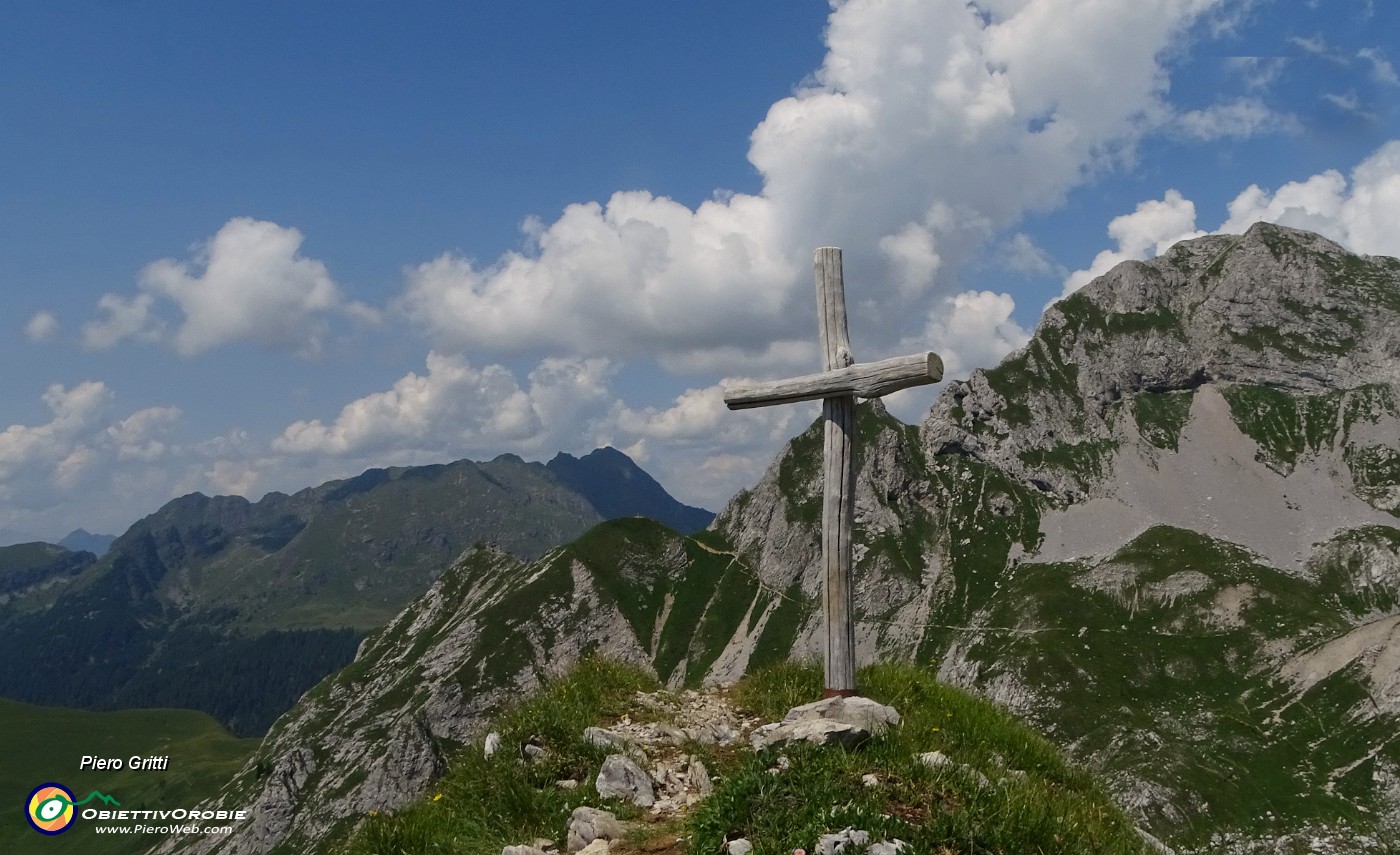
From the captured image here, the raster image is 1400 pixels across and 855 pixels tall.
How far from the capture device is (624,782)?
10695 millimetres

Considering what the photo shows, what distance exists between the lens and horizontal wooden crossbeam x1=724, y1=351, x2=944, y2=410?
533 inches

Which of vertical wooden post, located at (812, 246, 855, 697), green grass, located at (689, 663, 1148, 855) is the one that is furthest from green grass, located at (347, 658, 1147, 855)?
vertical wooden post, located at (812, 246, 855, 697)

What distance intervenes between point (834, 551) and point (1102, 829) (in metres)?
6.40

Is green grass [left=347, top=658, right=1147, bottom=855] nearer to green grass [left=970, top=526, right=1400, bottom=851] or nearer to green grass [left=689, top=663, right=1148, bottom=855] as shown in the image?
green grass [left=689, top=663, right=1148, bottom=855]

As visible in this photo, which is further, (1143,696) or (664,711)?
(1143,696)

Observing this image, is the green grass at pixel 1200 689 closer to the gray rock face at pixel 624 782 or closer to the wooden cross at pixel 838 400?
the wooden cross at pixel 838 400

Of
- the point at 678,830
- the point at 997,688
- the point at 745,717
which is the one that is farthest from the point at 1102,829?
the point at 997,688

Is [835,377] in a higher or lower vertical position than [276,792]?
higher

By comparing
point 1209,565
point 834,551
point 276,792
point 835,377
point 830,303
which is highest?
point 830,303

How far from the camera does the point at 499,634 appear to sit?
7677 inches

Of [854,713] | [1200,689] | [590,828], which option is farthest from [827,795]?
[1200,689]

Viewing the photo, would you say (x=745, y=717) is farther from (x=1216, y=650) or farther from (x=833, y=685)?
(x=1216, y=650)

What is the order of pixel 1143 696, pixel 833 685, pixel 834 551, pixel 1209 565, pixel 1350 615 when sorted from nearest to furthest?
1. pixel 833 685
2. pixel 834 551
3. pixel 1143 696
4. pixel 1350 615
5. pixel 1209 565

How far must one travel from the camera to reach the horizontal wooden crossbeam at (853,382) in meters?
13.5
